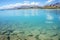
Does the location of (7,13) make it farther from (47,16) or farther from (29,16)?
(47,16)

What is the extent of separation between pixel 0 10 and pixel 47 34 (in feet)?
2.99

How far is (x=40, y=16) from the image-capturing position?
2.27m

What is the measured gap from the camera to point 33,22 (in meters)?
2.28

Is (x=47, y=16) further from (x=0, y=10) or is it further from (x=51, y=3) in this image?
(x=0, y=10)

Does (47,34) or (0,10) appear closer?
(47,34)

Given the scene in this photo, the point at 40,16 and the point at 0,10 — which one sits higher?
the point at 0,10

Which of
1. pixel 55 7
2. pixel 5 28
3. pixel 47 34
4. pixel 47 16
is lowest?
pixel 47 34

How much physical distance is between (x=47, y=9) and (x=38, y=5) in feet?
0.55

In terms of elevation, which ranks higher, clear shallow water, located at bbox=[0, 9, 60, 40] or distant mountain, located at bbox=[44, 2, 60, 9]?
distant mountain, located at bbox=[44, 2, 60, 9]

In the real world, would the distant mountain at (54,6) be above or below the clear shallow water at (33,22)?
above

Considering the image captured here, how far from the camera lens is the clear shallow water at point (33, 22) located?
7.30 ft

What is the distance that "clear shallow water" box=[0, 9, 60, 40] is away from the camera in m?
2.22

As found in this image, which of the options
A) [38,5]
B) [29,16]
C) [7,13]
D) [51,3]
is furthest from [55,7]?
[7,13]

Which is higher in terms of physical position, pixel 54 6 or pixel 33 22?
pixel 54 6
